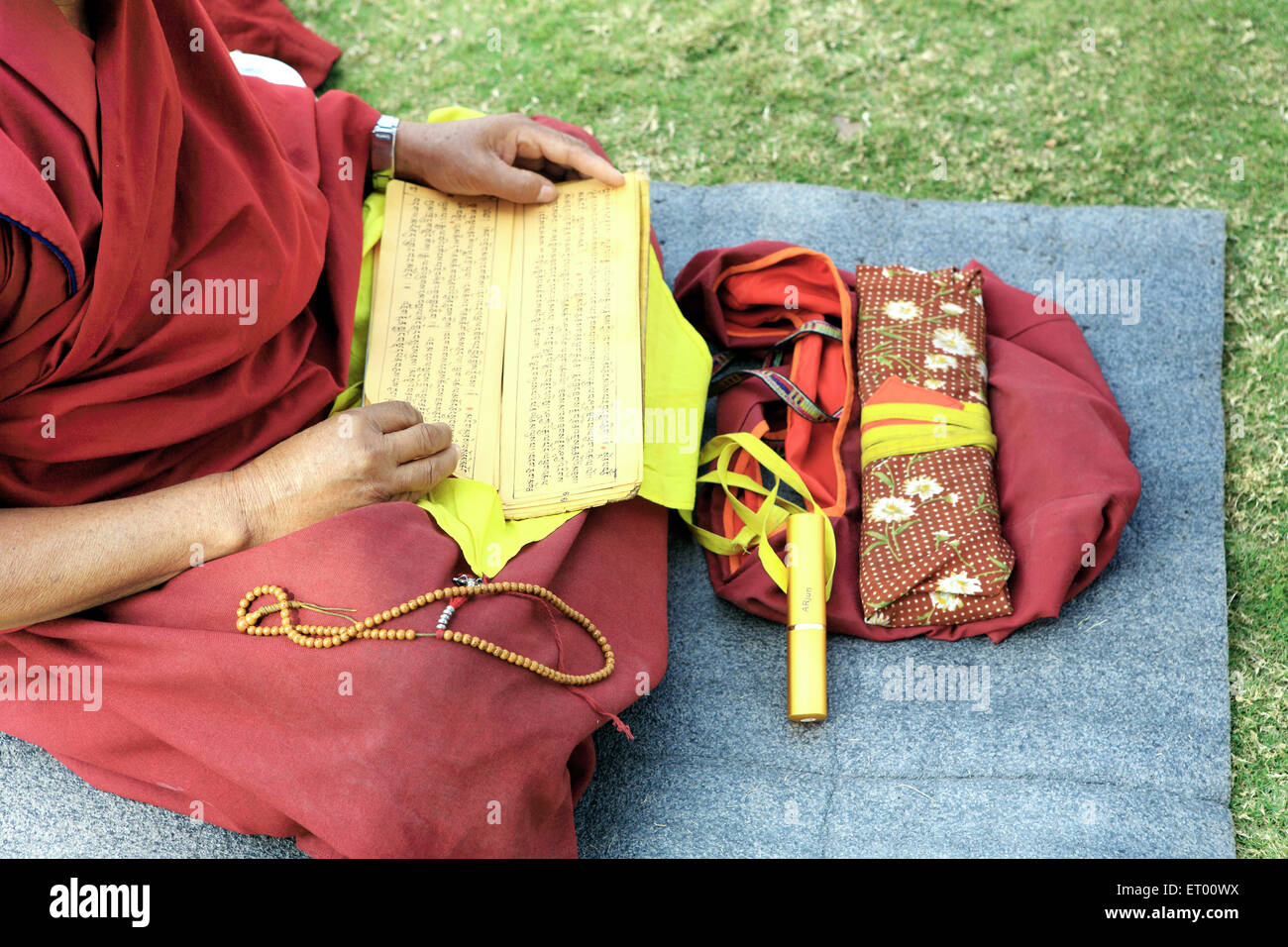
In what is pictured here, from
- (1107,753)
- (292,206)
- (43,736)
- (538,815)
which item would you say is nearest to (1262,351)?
(1107,753)

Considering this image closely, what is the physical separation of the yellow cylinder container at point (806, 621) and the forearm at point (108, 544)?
2.57ft

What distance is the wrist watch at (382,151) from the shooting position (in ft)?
5.86

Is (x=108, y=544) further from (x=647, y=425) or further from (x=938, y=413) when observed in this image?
(x=938, y=413)

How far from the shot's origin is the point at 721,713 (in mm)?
1657

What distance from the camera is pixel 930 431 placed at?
5.62 feet

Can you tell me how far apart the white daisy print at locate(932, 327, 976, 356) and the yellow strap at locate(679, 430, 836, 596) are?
33 centimetres

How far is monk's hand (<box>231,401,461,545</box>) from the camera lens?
54.4 inches

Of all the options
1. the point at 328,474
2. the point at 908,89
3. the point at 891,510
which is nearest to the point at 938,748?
the point at 891,510

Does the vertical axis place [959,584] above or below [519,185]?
below

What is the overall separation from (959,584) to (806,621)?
0.24m
